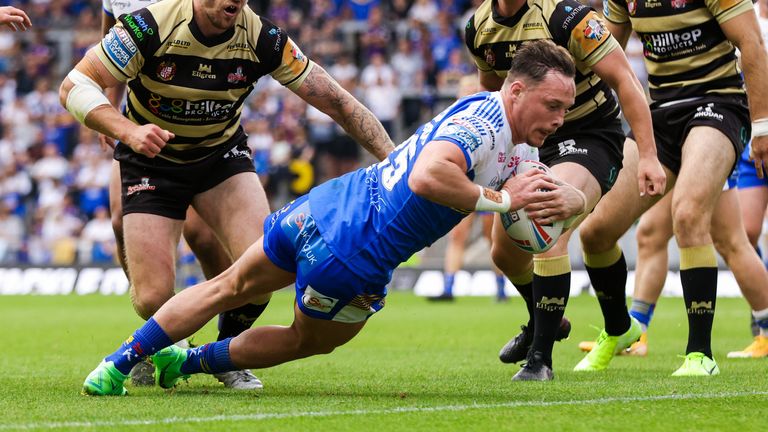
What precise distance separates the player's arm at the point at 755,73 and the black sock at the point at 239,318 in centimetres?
304

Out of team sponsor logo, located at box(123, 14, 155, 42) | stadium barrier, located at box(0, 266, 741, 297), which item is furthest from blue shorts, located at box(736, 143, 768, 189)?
stadium barrier, located at box(0, 266, 741, 297)

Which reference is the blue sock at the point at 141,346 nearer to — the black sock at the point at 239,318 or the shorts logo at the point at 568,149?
the black sock at the point at 239,318

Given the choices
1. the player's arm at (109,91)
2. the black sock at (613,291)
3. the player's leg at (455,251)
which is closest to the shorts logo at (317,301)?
the black sock at (613,291)

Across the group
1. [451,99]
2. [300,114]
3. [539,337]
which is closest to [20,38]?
[300,114]

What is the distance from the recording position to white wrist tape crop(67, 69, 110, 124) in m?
6.12

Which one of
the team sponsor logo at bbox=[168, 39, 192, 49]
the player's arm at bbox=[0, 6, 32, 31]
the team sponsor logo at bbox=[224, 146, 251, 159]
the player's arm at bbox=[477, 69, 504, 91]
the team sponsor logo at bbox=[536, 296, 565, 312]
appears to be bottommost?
the team sponsor logo at bbox=[536, 296, 565, 312]

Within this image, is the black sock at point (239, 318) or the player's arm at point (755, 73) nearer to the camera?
the player's arm at point (755, 73)

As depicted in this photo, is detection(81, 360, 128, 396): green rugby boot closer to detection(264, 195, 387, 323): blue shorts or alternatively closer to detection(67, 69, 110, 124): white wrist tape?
detection(264, 195, 387, 323): blue shorts

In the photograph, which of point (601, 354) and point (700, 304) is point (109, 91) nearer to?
point (601, 354)

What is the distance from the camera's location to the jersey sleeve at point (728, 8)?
6.93m

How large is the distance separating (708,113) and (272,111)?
16281 mm

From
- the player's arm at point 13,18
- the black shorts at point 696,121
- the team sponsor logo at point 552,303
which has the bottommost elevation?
the team sponsor logo at point 552,303

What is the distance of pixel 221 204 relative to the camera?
6910 mm

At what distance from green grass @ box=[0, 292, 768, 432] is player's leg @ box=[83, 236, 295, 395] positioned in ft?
0.54
